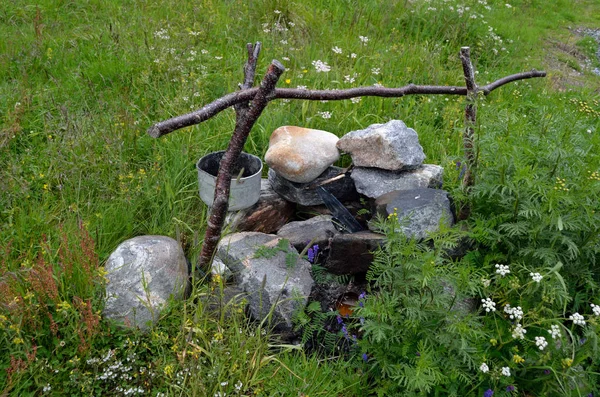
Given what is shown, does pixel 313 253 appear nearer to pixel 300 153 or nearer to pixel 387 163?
pixel 300 153

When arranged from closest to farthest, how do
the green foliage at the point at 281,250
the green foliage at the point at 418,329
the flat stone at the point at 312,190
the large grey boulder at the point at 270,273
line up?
the green foliage at the point at 418,329, the large grey boulder at the point at 270,273, the green foliage at the point at 281,250, the flat stone at the point at 312,190

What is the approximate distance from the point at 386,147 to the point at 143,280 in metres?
1.94

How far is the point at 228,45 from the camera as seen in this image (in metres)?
6.11

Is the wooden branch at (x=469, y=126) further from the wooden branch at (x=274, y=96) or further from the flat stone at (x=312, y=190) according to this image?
the flat stone at (x=312, y=190)

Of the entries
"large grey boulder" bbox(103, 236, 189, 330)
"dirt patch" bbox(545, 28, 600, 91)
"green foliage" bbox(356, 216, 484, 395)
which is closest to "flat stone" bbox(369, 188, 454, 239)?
"green foliage" bbox(356, 216, 484, 395)

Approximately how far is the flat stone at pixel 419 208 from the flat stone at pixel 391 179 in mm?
274

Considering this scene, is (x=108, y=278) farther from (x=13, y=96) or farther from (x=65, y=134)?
(x=13, y=96)

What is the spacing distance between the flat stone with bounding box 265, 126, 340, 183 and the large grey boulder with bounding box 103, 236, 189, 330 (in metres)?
1.01

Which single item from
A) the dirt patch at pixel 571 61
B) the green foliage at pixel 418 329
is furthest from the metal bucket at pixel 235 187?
the dirt patch at pixel 571 61

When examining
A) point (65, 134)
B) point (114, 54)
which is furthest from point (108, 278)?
point (114, 54)

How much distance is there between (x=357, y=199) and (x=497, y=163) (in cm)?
135

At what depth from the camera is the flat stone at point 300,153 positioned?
3.88 meters

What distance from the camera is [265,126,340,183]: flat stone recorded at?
3.88 meters

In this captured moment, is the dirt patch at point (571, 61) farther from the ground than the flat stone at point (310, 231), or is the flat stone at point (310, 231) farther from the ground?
the flat stone at point (310, 231)
